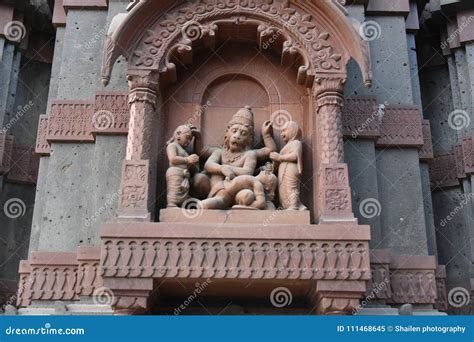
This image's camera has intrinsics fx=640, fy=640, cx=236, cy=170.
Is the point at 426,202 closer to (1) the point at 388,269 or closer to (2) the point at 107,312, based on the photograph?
(1) the point at 388,269

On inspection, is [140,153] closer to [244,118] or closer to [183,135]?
[183,135]

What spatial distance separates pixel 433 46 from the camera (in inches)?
529

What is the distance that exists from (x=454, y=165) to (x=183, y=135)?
5590 millimetres

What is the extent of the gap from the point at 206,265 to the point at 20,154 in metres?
5.60

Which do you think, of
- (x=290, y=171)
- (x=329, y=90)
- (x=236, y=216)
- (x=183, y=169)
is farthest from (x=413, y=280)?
(x=183, y=169)

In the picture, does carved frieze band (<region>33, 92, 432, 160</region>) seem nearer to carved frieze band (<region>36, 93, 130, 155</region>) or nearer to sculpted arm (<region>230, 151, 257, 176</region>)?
carved frieze band (<region>36, 93, 130, 155</region>)

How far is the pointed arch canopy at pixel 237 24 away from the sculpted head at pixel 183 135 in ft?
2.94

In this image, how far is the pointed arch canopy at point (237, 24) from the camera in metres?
9.34

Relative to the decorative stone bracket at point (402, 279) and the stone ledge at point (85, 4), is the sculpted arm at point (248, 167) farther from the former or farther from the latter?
the stone ledge at point (85, 4)

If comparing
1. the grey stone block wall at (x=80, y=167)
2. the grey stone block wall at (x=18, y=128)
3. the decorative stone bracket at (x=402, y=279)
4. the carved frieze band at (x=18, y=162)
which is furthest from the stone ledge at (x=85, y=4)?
the decorative stone bracket at (x=402, y=279)

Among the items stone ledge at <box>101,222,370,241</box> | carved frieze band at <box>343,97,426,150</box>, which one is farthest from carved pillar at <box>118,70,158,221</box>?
carved frieze band at <box>343,97,426,150</box>

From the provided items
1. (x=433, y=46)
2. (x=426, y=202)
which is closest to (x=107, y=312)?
(x=426, y=202)

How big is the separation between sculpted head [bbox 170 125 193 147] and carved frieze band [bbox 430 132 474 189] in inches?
203

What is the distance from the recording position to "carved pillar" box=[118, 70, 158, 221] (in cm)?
852
